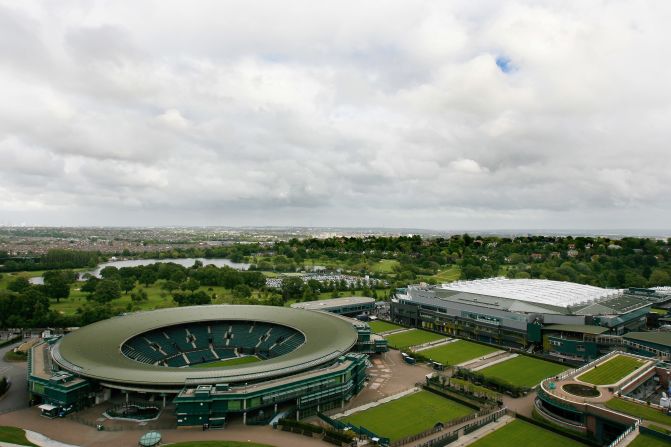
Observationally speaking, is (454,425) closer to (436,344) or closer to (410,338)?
(436,344)

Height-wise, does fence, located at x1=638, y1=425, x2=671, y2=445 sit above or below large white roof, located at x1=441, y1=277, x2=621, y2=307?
below

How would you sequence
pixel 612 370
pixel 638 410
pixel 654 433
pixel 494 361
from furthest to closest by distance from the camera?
pixel 494 361
pixel 612 370
pixel 638 410
pixel 654 433

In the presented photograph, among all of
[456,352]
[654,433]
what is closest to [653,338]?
[456,352]

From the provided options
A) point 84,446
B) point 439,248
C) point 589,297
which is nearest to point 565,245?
point 439,248

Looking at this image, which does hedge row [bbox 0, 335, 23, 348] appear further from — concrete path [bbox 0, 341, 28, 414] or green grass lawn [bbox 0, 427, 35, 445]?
green grass lawn [bbox 0, 427, 35, 445]

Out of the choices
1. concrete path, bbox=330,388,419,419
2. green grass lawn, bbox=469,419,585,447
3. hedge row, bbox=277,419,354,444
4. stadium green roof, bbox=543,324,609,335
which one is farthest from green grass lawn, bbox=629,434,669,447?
stadium green roof, bbox=543,324,609,335

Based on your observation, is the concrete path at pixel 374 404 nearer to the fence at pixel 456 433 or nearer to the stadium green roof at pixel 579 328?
the fence at pixel 456 433
